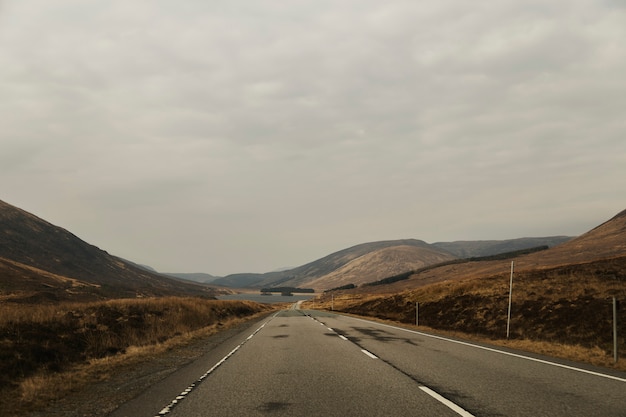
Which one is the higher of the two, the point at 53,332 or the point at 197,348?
the point at 53,332

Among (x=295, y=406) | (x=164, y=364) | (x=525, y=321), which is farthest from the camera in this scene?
(x=525, y=321)

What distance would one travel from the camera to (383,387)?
8195mm

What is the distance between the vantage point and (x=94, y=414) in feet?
22.4

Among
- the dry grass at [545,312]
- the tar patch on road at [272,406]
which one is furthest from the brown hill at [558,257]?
the tar patch on road at [272,406]

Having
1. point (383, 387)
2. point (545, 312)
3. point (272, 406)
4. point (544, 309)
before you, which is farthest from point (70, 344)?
point (544, 309)

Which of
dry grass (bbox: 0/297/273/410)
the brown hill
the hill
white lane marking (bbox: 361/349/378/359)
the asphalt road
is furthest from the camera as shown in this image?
the hill

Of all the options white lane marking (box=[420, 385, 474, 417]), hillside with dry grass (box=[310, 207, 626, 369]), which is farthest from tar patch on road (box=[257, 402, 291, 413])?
hillside with dry grass (box=[310, 207, 626, 369])

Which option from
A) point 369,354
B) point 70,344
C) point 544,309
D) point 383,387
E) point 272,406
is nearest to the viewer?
point 272,406

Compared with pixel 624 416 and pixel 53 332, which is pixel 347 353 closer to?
pixel 624 416

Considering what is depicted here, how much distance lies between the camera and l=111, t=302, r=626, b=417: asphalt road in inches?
260

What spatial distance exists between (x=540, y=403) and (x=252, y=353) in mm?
9303

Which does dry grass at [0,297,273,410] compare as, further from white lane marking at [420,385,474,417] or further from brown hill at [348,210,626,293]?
brown hill at [348,210,626,293]

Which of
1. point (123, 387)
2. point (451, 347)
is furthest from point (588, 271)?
point (123, 387)

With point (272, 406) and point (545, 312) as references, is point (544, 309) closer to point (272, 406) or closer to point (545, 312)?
point (545, 312)
